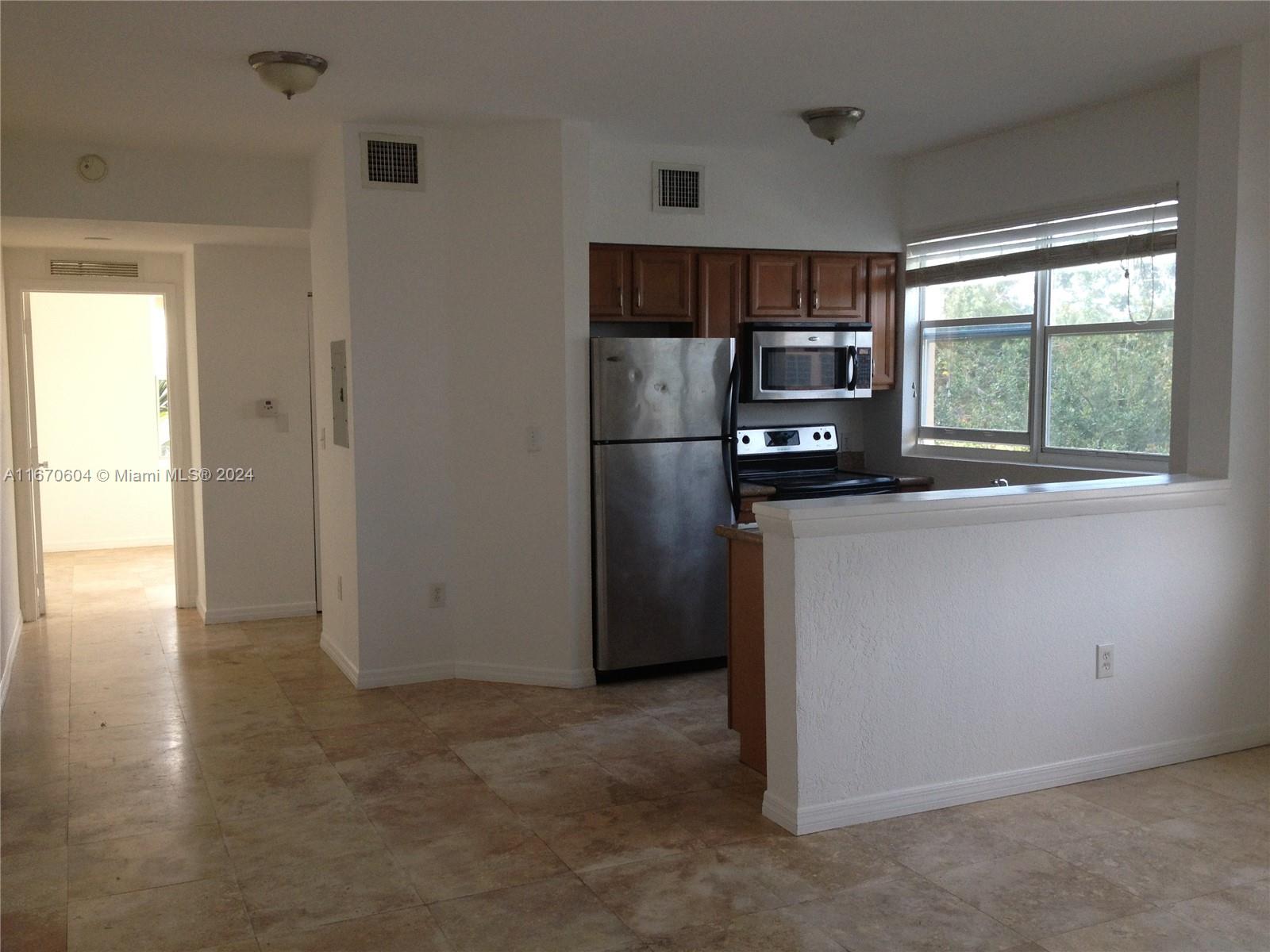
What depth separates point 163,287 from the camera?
20.8 ft

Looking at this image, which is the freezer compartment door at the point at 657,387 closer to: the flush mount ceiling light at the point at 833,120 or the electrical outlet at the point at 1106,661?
the flush mount ceiling light at the point at 833,120

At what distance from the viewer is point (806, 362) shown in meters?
5.47

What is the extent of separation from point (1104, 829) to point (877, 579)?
99 centimetres

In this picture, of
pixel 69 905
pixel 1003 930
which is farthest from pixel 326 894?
pixel 1003 930

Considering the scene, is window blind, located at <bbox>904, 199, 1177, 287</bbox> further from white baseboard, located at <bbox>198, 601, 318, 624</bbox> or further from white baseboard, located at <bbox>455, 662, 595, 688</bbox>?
white baseboard, located at <bbox>198, 601, 318, 624</bbox>

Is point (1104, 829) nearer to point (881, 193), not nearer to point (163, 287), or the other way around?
point (881, 193)

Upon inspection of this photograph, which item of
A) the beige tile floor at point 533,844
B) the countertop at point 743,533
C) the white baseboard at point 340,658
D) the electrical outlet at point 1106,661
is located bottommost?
the beige tile floor at point 533,844

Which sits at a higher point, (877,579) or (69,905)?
(877,579)

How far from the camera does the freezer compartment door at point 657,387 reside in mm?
4773

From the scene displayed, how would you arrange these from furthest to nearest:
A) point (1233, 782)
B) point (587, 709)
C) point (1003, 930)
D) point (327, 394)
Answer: point (327, 394)
point (587, 709)
point (1233, 782)
point (1003, 930)

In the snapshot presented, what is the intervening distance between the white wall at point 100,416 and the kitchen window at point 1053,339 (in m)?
6.42

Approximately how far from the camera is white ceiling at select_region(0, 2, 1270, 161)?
328 cm

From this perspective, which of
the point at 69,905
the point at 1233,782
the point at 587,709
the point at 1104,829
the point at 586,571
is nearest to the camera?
the point at 69,905

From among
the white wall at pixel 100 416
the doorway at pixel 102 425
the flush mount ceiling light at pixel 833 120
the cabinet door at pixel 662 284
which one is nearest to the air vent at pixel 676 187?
the cabinet door at pixel 662 284
